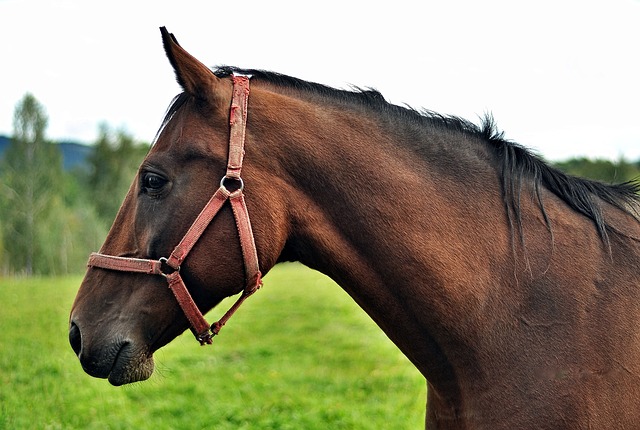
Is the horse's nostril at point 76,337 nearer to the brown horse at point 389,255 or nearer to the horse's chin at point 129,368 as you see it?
the brown horse at point 389,255

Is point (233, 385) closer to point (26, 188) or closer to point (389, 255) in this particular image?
point (389, 255)

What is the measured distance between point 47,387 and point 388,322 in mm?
6623

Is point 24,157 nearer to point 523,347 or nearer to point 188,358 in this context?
point 188,358

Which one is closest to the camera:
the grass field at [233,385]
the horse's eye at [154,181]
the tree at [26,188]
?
the horse's eye at [154,181]

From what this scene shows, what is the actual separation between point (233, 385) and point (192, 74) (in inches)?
262

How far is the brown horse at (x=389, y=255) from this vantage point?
264cm

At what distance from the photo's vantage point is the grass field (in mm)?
6887

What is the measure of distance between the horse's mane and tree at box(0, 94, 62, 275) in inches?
1900

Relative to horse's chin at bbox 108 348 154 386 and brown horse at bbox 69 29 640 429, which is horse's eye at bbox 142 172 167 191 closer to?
brown horse at bbox 69 29 640 429

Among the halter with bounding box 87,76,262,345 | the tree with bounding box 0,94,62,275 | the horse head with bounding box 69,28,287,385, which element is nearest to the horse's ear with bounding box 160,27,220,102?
the horse head with bounding box 69,28,287,385

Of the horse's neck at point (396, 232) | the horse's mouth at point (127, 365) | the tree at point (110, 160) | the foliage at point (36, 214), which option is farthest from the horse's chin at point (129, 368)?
the tree at point (110, 160)

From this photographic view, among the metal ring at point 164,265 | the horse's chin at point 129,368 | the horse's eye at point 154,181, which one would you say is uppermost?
the horse's eye at point 154,181

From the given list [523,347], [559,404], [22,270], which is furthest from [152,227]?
[22,270]

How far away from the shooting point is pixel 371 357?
10672 millimetres
